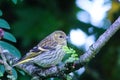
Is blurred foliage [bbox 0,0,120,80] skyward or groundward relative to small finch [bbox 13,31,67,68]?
skyward

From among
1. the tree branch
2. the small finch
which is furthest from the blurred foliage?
the tree branch

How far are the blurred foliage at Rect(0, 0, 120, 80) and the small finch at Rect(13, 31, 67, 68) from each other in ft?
2.36

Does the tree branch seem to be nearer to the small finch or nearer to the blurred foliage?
the small finch

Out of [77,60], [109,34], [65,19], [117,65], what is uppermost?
[65,19]

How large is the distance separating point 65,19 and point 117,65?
1089 mm

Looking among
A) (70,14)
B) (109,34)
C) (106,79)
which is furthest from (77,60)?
(106,79)

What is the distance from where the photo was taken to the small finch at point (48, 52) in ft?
17.3

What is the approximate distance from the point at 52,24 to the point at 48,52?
1.55m

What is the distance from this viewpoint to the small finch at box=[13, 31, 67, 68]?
528 centimetres

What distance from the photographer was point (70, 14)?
8.15 meters

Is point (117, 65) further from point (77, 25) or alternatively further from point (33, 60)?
point (33, 60)

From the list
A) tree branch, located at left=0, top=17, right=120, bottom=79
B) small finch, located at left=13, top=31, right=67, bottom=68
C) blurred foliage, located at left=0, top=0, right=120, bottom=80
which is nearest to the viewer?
tree branch, located at left=0, top=17, right=120, bottom=79

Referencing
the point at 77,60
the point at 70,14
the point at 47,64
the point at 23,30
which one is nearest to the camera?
the point at 77,60

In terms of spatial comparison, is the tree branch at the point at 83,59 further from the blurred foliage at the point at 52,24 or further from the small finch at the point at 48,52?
the blurred foliage at the point at 52,24
